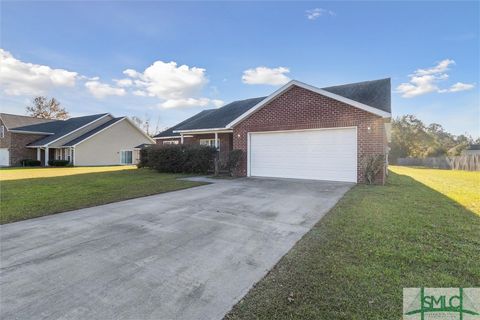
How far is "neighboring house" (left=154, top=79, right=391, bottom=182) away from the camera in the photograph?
1059 cm

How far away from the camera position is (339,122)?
1101 cm

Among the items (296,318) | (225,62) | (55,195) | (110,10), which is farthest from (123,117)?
(296,318)

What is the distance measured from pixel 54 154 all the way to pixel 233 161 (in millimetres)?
28903

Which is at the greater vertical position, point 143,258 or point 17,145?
point 17,145

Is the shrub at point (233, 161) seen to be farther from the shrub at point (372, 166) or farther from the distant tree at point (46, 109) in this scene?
the distant tree at point (46, 109)

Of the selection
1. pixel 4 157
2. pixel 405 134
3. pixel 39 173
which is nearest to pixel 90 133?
pixel 4 157

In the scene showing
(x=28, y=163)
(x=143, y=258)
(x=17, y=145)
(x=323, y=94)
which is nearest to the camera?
(x=143, y=258)

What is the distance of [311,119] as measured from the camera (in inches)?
458

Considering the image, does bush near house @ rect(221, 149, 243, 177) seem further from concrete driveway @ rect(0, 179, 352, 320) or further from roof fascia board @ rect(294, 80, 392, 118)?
A: concrete driveway @ rect(0, 179, 352, 320)

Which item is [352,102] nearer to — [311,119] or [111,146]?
[311,119]

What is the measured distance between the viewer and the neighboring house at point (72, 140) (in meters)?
29.1

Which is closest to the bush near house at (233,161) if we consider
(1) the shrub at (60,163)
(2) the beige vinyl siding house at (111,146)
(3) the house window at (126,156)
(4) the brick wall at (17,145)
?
(2) the beige vinyl siding house at (111,146)

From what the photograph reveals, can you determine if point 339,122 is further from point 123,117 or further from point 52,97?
point 52,97

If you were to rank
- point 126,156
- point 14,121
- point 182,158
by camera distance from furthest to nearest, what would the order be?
1. point 126,156
2. point 14,121
3. point 182,158
